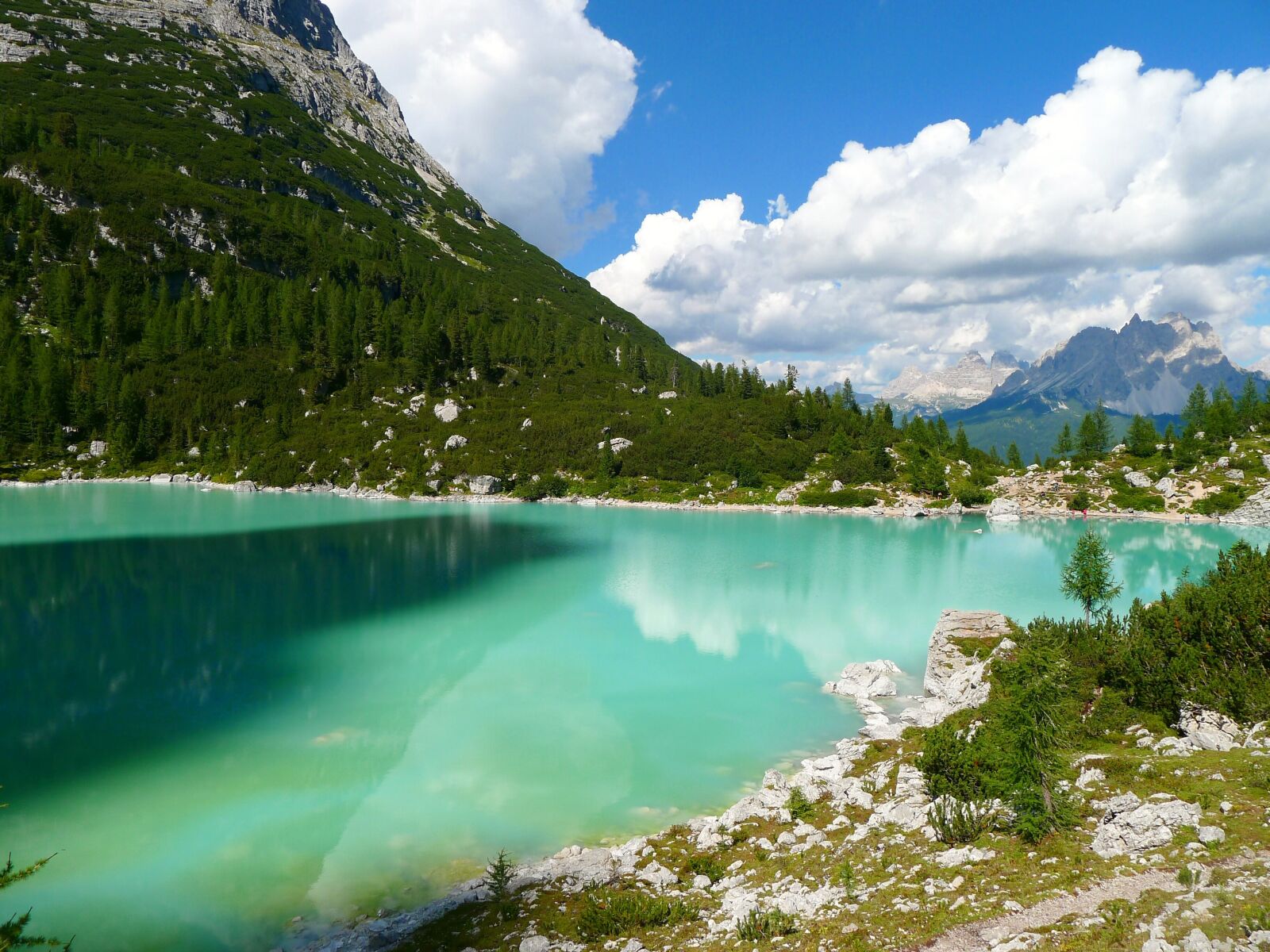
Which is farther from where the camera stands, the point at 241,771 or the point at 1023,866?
the point at 241,771

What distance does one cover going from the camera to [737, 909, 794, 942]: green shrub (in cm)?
976

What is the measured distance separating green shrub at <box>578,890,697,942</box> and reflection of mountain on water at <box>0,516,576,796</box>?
1796cm

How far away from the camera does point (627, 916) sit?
11.3m

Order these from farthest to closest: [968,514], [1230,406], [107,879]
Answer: [1230,406] → [968,514] → [107,879]

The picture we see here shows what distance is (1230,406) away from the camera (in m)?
115

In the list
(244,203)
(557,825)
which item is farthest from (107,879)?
(244,203)

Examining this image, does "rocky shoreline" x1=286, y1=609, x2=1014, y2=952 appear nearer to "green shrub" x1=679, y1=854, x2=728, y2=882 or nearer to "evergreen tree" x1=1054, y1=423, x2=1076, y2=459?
"green shrub" x1=679, y1=854, x2=728, y2=882

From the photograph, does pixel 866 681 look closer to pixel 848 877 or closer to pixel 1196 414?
pixel 848 877

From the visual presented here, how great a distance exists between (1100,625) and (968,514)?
8193cm

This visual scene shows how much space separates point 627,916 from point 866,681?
19.5 metres

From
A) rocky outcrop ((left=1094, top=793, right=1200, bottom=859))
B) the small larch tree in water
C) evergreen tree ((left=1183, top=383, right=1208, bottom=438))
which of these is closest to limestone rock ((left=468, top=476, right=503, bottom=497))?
the small larch tree in water

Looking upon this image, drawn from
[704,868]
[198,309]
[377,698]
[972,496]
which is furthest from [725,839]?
[198,309]

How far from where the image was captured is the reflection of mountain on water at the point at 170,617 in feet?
74.7

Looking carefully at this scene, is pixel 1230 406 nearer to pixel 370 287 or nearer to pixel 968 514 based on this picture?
pixel 968 514
